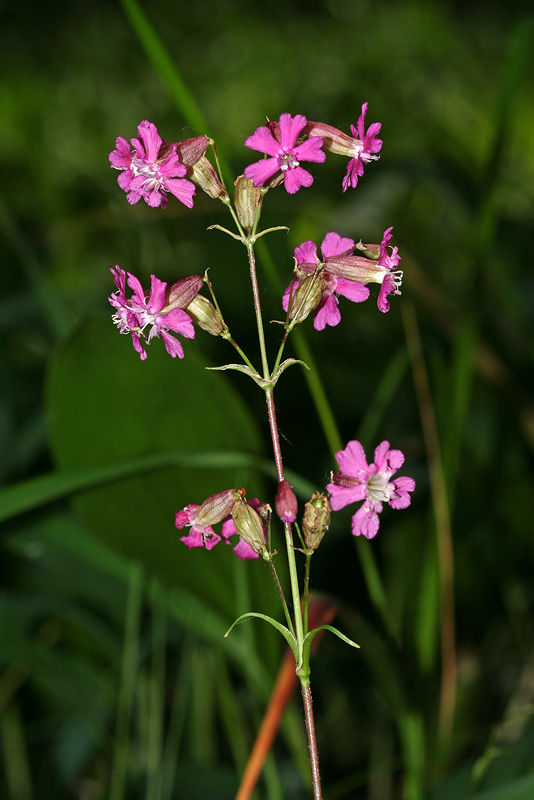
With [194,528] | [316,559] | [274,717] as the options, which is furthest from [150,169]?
[316,559]

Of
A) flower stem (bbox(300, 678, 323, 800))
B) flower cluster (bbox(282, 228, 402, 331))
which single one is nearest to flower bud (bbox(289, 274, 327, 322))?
flower cluster (bbox(282, 228, 402, 331))

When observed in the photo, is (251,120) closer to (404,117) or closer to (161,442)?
(404,117)

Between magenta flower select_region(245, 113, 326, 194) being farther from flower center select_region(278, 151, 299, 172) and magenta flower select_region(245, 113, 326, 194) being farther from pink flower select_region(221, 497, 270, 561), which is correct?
pink flower select_region(221, 497, 270, 561)

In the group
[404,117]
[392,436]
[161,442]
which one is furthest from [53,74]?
[161,442]

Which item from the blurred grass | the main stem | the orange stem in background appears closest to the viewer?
the main stem

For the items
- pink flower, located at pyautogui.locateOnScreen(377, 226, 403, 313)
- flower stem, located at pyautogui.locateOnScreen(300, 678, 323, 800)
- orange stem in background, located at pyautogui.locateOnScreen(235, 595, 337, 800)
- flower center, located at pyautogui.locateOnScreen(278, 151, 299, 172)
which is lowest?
flower stem, located at pyautogui.locateOnScreen(300, 678, 323, 800)

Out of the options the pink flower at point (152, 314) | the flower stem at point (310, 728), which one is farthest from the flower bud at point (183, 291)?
the flower stem at point (310, 728)
